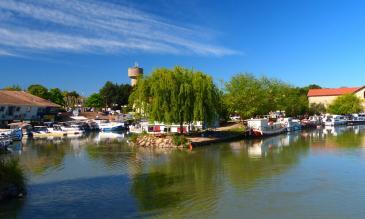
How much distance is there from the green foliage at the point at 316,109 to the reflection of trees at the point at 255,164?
75370 millimetres

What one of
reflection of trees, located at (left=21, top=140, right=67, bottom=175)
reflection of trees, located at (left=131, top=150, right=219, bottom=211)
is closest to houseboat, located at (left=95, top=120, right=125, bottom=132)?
reflection of trees, located at (left=21, top=140, right=67, bottom=175)

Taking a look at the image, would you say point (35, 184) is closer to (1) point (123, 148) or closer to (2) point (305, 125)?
(1) point (123, 148)

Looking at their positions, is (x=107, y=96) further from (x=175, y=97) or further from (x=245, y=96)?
(x=175, y=97)

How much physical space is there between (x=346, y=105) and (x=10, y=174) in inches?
3970

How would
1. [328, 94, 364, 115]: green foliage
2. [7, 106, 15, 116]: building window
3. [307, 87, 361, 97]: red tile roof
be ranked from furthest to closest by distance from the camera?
[307, 87, 361, 97]: red tile roof
[328, 94, 364, 115]: green foliage
[7, 106, 15, 116]: building window

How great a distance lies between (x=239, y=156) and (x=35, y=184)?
18.3 m

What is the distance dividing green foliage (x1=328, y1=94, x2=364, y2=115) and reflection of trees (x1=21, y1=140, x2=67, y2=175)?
8210 cm

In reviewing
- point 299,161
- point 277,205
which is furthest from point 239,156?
point 277,205

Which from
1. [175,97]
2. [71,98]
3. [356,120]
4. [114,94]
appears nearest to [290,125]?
[356,120]

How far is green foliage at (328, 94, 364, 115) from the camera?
4304 inches

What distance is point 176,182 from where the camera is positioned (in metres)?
26.0

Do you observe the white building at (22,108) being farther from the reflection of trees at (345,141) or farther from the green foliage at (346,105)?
the green foliage at (346,105)

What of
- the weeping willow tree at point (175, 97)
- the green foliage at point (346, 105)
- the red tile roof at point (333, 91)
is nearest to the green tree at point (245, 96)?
the weeping willow tree at point (175, 97)

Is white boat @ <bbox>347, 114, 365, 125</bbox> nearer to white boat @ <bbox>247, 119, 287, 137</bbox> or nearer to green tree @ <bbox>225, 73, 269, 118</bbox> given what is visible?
green tree @ <bbox>225, 73, 269, 118</bbox>
